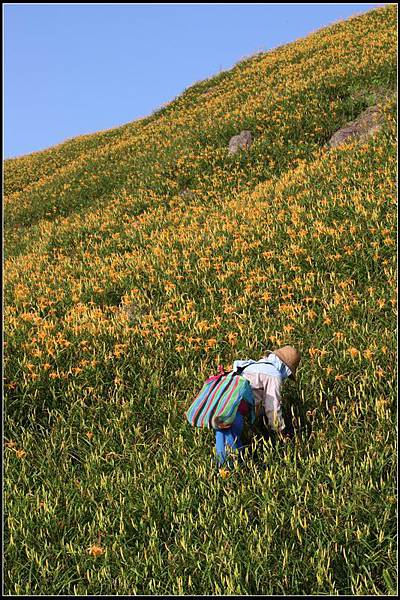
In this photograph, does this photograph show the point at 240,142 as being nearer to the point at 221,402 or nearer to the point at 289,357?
the point at 289,357

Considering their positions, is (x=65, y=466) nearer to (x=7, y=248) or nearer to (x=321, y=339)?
(x=321, y=339)

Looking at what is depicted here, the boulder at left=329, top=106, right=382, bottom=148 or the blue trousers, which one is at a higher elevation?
the boulder at left=329, top=106, right=382, bottom=148

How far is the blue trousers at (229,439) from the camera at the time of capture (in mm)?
3248

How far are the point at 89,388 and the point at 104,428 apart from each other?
18.1 inches

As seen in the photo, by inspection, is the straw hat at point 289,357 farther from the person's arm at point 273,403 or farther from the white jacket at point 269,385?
the person's arm at point 273,403

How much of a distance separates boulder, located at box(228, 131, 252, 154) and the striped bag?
1103 cm

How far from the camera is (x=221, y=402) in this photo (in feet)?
10.3

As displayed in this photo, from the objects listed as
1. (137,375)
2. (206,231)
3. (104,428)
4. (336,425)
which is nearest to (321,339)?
(336,425)

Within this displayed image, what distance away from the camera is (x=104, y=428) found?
13.2 feet

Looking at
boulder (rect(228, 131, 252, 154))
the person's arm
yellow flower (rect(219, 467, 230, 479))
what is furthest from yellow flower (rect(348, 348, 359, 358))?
boulder (rect(228, 131, 252, 154))

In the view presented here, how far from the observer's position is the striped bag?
3.10 metres

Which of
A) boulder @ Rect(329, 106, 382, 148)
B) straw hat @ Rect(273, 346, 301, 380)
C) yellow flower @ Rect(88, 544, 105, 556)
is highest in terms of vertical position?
boulder @ Rect(329, 106, 382, 148)

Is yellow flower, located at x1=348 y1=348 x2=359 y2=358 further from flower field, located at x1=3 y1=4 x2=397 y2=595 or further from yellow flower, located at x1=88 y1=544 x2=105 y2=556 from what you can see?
yellow flower, located at x1=88 y1=544 x2=105 y2=556

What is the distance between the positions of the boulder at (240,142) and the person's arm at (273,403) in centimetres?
1087
